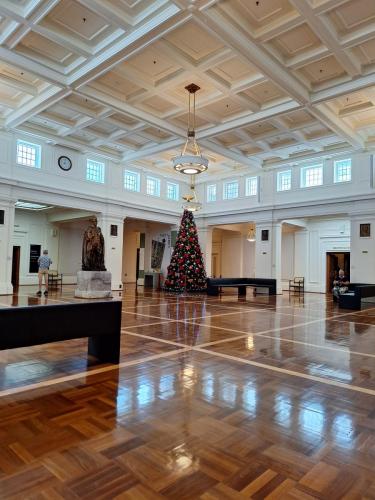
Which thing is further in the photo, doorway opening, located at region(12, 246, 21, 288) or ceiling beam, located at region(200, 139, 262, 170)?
doorway opening, located at region(12, 246, 21, 288)

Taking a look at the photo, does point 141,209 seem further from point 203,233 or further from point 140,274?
point 140,274

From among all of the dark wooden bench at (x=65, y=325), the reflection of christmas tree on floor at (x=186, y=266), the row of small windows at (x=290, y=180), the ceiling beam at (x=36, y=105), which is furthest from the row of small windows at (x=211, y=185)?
the dark wooden bench at (x=65, y=325)

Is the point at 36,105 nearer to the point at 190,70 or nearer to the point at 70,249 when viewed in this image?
the point at 190,70

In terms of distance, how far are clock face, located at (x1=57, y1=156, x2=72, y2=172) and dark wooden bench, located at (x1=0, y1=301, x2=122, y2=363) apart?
1163 cm

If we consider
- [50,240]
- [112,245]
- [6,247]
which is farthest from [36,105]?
[50,240]

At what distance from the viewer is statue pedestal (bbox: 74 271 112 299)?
10695mm

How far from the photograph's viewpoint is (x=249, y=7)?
22.3ft

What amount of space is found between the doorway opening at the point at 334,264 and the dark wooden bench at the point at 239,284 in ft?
13.8

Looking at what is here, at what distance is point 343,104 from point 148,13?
692 cm

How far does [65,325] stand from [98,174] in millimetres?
13146

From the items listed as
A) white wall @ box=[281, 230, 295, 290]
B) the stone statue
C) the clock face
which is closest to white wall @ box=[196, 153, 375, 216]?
white wall @ box=[281, 230, 295, 290]

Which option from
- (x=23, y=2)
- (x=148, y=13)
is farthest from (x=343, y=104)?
(x=23, y=2)

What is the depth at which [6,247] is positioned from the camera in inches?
507

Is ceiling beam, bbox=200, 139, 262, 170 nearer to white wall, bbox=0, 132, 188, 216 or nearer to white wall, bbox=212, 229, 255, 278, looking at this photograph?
white wall, bbox=0, 132, 188, 216
